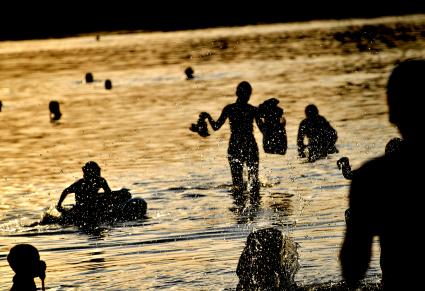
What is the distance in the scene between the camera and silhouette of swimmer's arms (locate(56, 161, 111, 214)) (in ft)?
57.9

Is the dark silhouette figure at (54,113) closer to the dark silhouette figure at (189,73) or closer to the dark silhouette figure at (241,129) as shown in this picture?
the dark silhouette figure at (189,73)

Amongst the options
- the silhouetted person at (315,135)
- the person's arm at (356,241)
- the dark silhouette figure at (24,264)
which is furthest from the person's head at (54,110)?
the person's arm at (356,241)

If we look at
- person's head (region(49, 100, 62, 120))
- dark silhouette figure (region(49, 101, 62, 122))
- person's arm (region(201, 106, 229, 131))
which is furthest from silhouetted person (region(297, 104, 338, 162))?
dark silhouette figure (region(49, 101, 62, 122))

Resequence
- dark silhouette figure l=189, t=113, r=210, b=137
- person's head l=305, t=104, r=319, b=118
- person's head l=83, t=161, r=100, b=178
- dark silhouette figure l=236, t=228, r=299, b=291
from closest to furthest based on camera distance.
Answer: dark silhouette figure l=236, t=228, r=299, b=291, dark silhouette figure l=189, t=113, r=210, b=137, person's head l=83, t=161, r=100, b=178, person's head l=305, t=104, r=319, b=118

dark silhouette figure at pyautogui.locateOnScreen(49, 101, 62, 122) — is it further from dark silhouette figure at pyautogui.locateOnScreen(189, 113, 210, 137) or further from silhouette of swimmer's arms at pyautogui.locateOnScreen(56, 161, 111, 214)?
dark silhouette figure at pyautogui.locateOnScreen(189, 113, 210, 137)

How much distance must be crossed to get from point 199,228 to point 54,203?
15.4 feet

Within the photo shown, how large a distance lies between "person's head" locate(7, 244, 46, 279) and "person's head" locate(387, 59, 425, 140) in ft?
12.4

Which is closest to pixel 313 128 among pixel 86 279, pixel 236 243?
pixel 236 243

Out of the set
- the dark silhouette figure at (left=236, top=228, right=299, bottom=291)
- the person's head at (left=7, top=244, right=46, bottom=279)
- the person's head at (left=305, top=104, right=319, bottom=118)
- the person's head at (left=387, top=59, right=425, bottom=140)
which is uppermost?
the person's head at (left=387, top=59, right=425, bottom=140)

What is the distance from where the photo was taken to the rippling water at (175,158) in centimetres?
1405

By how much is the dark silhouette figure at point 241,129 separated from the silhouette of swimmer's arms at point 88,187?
6.75 ft

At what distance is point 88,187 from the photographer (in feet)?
58.2

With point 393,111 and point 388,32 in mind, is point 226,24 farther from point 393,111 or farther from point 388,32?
point 393,111

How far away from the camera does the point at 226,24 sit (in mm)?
117375
